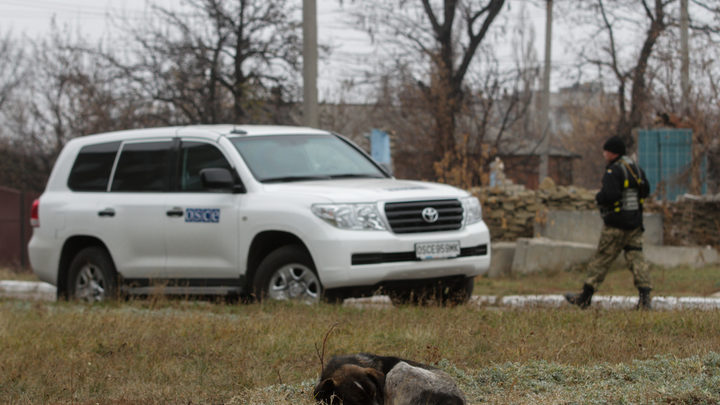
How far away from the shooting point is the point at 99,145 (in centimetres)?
1062

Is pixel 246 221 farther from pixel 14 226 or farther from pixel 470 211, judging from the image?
pixel 14 226

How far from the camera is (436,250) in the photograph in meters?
8.41

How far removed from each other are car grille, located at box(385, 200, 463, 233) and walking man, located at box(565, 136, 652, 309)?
169 cm

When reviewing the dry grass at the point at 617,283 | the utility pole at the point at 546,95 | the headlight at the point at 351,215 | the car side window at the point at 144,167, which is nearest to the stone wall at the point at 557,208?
the dry grass at the point at 617,283

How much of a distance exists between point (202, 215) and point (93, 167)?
1.96 meters

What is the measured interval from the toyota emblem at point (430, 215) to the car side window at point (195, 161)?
210 centimetres

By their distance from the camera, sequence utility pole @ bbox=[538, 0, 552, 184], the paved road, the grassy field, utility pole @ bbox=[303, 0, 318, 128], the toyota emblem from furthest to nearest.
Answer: utility pole @ bbox=[538, 0, 552, 184] < utility pole @ bbox=[303, 0, 318, 128] < the paved road < the toyota emblem < the grassy field

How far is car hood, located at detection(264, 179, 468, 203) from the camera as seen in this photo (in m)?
8.33

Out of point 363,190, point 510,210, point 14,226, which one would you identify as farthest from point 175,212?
point 14,226

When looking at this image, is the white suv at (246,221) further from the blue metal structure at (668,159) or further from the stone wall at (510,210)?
the blue metal structure at (668,159)

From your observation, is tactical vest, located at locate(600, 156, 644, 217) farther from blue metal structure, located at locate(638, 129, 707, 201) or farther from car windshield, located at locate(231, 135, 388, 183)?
blue metal structure, located at locate(638, 129, 707, 201)

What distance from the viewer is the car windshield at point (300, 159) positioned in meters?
9.20

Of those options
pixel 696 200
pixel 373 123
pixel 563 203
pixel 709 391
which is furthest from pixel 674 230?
pixel 373 123

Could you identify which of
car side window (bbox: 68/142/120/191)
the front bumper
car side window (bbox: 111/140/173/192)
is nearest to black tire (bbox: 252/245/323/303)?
the front bumper
